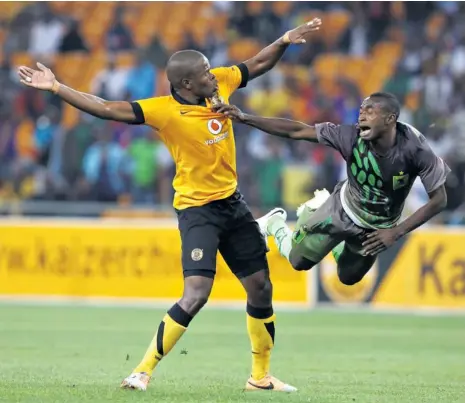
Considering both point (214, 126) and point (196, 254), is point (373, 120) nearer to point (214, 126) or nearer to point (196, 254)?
point (214, 126)

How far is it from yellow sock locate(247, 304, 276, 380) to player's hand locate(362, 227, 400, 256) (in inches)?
38.2

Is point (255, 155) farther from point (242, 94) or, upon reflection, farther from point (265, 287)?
point (265, 287)

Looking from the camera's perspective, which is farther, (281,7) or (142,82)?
(281,7)

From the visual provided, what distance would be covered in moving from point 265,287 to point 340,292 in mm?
9943

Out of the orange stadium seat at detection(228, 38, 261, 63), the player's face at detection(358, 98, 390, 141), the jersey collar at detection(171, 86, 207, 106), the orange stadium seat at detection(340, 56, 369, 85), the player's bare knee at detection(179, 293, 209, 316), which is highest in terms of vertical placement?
the orange stadium seat at detection(228, 38, 261, 63)

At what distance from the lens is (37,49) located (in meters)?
23.5

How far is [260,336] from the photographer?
9.12 m

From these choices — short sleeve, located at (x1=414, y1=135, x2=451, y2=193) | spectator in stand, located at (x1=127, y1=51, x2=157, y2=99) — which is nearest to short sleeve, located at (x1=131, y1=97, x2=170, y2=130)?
short sleeve, located at (x1=414, y1=135, x2=451, y2=193)

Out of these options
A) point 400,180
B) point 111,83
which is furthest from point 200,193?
point 111,83

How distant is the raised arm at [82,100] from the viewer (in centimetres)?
834

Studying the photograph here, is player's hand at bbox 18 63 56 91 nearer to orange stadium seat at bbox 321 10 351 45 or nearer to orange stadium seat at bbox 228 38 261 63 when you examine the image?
orange stadium seat at bbox 228 38 261 63

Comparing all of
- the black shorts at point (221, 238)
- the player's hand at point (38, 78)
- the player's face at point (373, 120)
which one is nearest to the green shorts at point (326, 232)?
the black shorts at point (221, 238)

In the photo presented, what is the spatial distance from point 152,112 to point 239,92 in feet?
42.9

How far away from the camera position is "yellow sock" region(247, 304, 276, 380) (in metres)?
9.11
